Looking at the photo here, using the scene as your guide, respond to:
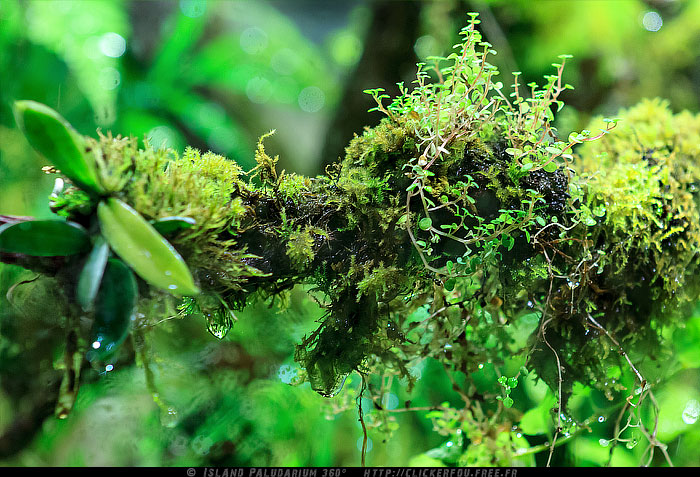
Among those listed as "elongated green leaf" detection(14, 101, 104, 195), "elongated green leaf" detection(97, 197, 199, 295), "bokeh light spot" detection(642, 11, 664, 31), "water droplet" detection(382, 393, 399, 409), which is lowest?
"water droplet" detection(382, 393, 399, 409)

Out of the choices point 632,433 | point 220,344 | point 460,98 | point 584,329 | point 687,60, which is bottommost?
point 220,344

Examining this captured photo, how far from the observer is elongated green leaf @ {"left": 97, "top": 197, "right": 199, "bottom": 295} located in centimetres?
50

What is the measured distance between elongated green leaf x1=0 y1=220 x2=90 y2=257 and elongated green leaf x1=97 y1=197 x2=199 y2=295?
37mm

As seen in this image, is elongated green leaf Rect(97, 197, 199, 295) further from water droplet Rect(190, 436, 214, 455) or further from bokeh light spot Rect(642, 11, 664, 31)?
bokeh light spot Rect(642, 11, 664, 31)

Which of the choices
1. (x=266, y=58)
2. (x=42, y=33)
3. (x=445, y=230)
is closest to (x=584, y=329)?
(x=445, y=230)

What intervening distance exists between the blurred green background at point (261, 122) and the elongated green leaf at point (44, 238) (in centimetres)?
12

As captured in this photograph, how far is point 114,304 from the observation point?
20.9 inches

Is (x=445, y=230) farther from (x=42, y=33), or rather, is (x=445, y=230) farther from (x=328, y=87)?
(x=42, y=33)

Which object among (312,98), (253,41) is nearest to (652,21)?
(312,98)

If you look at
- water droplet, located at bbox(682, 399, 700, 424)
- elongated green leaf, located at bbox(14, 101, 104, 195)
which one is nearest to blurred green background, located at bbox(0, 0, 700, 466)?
water droplet, located at bbox(682, 399, 700, 424)

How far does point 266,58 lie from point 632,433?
2.47m

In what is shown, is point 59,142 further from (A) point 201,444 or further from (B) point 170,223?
(A) point 201,444

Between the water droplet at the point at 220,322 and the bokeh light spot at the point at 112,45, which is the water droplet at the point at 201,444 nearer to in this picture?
the water droplet at the point at 220,322

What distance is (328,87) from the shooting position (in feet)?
8.20
